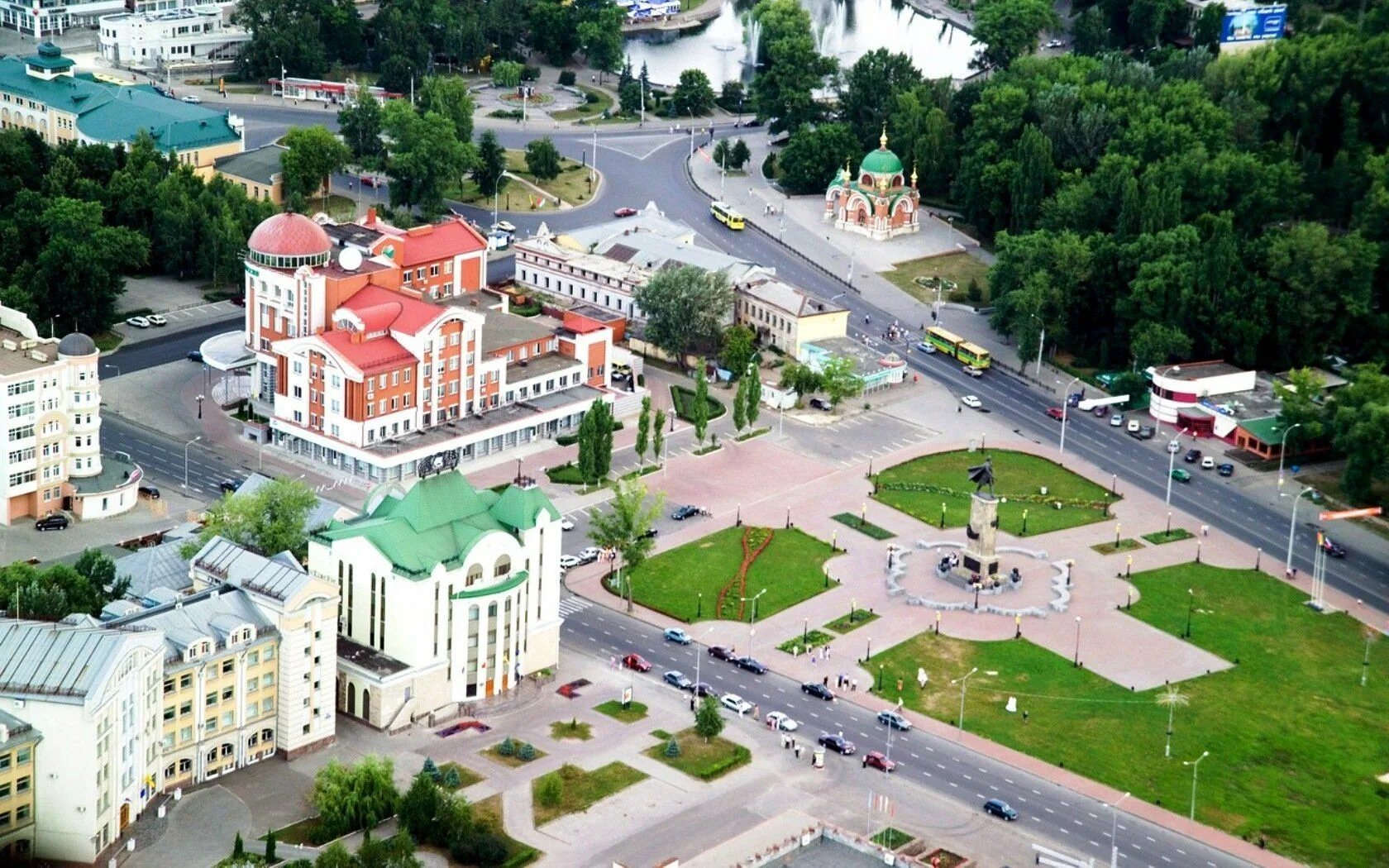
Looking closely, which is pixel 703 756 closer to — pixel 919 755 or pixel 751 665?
pixel 751 665

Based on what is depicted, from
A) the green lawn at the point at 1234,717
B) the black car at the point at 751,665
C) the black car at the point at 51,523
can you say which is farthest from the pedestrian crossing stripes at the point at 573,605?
the black car at the point at 51,523

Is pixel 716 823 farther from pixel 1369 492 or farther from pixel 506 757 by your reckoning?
pixel 1369 492

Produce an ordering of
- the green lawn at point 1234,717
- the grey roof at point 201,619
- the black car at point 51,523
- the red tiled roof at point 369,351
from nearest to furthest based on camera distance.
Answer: the grey roof at point 201,619, the green lawn at point 1234,717, the black car at point 51,523, the red tiled roof at point 369,351

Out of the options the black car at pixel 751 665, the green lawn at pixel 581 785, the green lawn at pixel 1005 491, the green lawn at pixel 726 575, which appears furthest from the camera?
the green lawn at pixel 1005 491

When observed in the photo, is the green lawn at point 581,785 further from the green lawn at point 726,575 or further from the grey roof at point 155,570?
the grey roof at point 155,570

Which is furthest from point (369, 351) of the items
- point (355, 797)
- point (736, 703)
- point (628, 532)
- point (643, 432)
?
point (355, 797)

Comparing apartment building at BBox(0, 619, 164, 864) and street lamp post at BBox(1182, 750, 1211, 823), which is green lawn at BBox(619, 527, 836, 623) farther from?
apartment building at BBox(0, 619, 164, 864)
